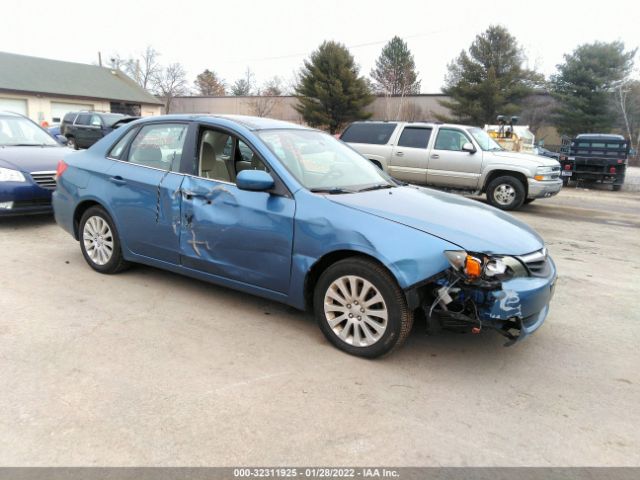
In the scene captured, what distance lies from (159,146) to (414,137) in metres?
8.05

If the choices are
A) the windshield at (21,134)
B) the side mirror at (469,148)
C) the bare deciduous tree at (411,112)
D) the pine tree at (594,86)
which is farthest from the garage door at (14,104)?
the pine tree at (594,86)

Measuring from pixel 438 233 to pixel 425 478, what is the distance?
1.55 metres

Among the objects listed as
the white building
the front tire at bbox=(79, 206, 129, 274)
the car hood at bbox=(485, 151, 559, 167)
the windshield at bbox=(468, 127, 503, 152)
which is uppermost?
the white building

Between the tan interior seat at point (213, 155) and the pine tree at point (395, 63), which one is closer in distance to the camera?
the tan interior seat at point (213, 155)

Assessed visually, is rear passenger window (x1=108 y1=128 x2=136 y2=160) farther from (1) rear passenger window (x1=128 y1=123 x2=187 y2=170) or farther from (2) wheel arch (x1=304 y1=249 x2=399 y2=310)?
(2) wheel arch (x1=304 y1=249 x2=399 y2=310)

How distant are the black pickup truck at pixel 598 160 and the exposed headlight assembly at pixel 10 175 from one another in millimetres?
16623

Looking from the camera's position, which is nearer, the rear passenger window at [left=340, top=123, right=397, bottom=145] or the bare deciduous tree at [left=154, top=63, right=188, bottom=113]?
the rear passenger window at [left=340, top=123, right=397, bottom=145]

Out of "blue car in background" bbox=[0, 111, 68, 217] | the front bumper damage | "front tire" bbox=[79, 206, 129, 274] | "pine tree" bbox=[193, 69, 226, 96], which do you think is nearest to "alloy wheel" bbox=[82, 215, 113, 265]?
"front tire" bbox=[79, 206, 129, 274]

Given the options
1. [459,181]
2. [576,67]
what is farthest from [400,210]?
[576,67]

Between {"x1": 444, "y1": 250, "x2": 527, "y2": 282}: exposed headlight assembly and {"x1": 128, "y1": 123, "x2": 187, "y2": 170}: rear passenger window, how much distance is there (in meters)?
2.63

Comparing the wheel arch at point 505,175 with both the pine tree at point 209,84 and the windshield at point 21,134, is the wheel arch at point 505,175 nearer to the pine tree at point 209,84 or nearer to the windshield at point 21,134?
the windshield at point 21,134

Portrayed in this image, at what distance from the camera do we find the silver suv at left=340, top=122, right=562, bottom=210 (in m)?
10.8

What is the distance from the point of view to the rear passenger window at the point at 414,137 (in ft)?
37.9

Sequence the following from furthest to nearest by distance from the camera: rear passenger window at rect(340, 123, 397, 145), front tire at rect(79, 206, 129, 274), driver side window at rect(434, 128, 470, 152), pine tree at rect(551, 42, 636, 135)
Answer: pine tree at rect(551, 42, 636, 135), rear passenger window at rect(340, 123, 397, 145), driver side window at rect(434, 128, 470, 152), front tire at rect(79, 206, 129, 274)
